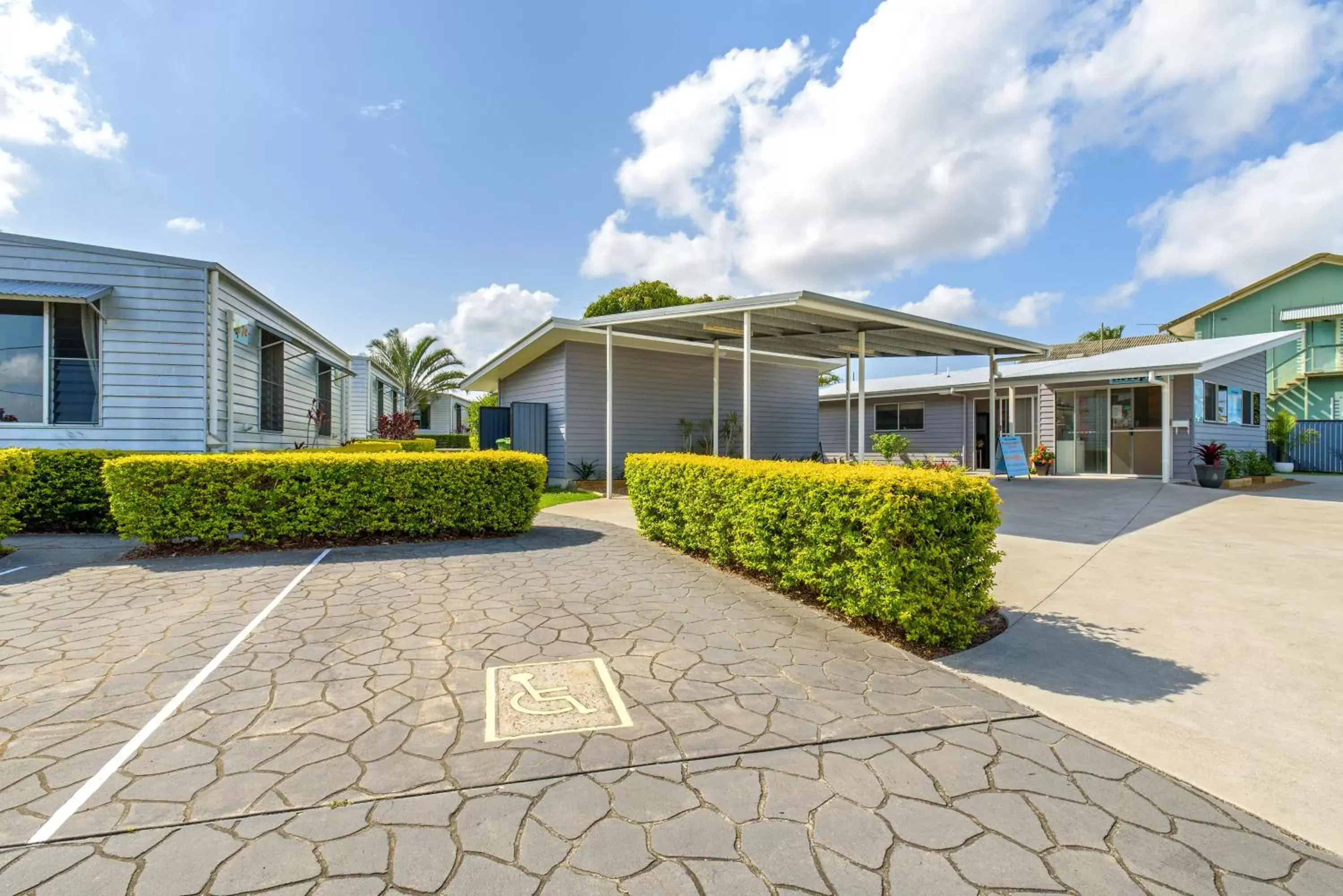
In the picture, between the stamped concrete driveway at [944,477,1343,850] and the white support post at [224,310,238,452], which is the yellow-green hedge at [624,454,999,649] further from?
the white support post at [224,310,238,452]

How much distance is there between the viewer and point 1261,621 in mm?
4332

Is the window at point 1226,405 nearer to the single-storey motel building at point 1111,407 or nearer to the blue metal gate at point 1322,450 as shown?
the single-storey motel building at point 1111,407

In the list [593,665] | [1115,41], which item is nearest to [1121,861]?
[593,665]

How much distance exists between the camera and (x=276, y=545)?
6.87m

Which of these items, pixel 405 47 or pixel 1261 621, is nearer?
pixel 1261 621

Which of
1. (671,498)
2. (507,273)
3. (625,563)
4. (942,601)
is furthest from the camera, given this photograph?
(507,273)

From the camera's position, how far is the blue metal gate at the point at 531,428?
13.9m

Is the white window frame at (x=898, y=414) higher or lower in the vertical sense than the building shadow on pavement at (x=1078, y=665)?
higher

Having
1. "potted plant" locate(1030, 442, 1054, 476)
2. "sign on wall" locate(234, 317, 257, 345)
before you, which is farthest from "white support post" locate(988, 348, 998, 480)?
"sign on wall" locate(234, 317, 257, 345)

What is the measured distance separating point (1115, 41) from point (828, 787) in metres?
9.50

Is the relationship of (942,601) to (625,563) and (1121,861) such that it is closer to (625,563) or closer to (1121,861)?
(1121,861)

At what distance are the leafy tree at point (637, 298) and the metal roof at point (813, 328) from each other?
15725 millimetres

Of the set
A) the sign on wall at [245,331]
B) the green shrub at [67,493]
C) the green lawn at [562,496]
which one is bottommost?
the green lawn at [562,496]

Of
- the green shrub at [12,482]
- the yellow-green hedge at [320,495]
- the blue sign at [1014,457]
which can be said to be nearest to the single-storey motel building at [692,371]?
the blue sign at [1014,457]
